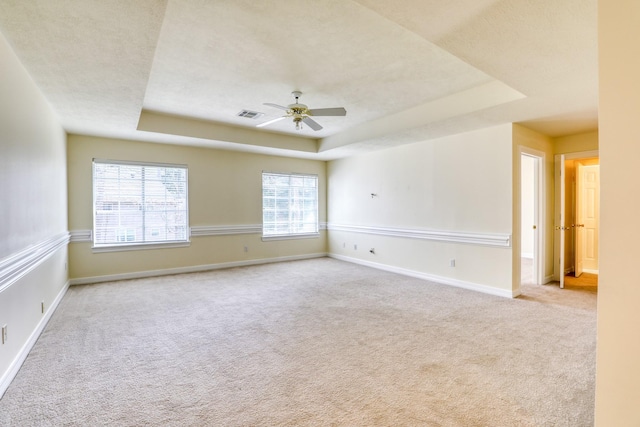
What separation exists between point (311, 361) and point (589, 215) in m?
5.89

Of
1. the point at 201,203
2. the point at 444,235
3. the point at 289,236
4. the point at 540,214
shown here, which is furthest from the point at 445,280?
the point at 201,203

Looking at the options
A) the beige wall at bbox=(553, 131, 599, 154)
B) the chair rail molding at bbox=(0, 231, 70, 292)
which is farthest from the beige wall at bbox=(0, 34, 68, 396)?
the beige wall at bbox=(553, 131, 599, 154)

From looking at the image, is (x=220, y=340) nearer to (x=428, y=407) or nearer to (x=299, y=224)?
(x=428, y=407)

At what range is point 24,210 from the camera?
2568mm

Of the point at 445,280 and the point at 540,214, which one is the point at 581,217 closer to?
the point at 540,214

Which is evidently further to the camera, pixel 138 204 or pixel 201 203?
pixel 201 203

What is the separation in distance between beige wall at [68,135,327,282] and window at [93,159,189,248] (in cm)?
13

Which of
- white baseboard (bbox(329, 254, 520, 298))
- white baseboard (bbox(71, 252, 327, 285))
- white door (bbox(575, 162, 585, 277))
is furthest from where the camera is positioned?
white door (bbox(575, 162, 585, 277))

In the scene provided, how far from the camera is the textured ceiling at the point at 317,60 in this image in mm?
1837

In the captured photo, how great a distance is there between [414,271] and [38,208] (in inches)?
203

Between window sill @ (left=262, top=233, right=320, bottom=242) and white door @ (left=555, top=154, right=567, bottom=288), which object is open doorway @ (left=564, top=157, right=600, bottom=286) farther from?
window sill @ (left=262, top=233, right=320, bottom=242)

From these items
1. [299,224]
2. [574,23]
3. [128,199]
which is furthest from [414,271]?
[128,199]

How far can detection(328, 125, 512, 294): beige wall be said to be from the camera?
4.29 meters

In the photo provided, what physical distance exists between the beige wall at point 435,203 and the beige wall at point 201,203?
4.76ft
